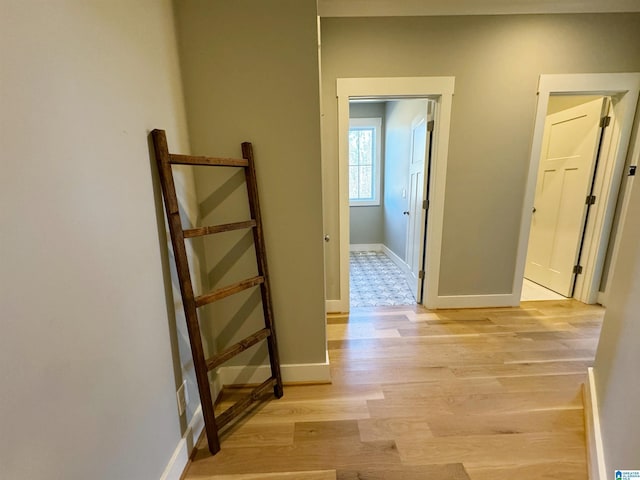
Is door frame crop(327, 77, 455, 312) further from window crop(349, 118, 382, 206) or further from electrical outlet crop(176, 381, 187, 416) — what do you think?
window crop(349, 118, 382, 206)

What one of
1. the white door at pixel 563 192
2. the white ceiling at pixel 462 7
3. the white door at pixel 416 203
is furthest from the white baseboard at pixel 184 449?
the white door at pixel 563 192

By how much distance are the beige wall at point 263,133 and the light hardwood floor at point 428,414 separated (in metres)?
0.50

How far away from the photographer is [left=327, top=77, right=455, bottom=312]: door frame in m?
2.27

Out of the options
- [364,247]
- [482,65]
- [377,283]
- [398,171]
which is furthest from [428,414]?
[364,247]

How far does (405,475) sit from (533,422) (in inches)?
32.0

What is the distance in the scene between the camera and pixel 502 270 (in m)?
2.64

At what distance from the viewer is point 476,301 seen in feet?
8.83

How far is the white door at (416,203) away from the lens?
274cm

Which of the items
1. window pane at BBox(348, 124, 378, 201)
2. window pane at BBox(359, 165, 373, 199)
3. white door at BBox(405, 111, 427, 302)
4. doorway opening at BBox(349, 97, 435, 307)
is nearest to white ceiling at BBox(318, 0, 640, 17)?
doorway opening at BBox(349, 97, 435, 307)

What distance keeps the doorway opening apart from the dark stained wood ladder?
1.45m

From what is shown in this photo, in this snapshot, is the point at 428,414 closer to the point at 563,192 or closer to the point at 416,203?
the point at 416,203

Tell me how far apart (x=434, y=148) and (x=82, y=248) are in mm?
2588

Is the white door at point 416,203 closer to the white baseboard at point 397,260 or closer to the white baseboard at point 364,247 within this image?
the white baseboard at point 397,260

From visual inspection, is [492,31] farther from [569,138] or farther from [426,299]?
[426,299]
